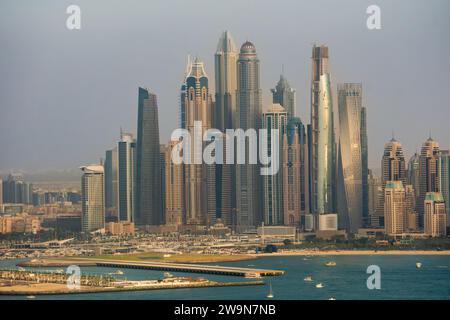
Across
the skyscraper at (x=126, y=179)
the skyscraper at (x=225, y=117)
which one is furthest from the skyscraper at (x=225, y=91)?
the skyscraper at (x=126, y=179)

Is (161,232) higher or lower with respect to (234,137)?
lower

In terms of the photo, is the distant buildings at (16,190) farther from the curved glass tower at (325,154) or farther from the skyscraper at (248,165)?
the curved glass tower at (325,154)

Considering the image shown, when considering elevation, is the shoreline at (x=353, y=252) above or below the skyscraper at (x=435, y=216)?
below

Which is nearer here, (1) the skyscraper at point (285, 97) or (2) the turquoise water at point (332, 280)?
(2) the turquoise water at point (332, 280)

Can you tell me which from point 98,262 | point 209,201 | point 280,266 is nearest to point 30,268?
point 98,262

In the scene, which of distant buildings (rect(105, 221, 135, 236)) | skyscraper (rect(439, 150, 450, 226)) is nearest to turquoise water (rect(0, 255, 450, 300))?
skyscraper (rect(439, 150, 450, 226))

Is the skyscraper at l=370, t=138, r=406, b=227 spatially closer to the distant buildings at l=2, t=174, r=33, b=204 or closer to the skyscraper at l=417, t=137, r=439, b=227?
the skyscraper at l=417, t=137, r=439, b=227
